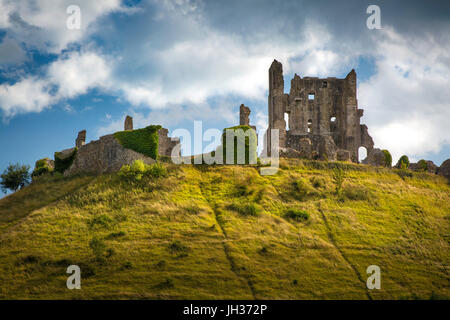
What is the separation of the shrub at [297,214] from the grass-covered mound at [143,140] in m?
18.3

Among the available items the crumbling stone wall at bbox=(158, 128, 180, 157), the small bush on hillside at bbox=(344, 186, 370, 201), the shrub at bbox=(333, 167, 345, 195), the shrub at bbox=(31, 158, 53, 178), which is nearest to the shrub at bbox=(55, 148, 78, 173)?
the shrub at bbox=(31, 158, 53, 178)

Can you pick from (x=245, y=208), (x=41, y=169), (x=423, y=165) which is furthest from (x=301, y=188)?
(x=41, y=169)

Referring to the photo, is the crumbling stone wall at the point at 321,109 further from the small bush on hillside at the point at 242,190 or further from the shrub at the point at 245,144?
the small bush on hillside at the point at 242,190

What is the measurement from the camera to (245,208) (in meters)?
38.5

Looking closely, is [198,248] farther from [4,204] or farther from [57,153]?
[57,153]

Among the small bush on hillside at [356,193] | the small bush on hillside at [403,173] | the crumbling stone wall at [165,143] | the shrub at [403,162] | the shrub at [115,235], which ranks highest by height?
the crumbling stone wall at [165,143]

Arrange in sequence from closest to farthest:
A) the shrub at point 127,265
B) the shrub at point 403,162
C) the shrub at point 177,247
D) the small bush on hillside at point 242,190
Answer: the shrub at point 127,265 → the shrub at point 177,247 → the small bush on hillside at point 242,190 → the shrub at point 403,162

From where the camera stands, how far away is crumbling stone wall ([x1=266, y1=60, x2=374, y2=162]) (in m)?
64.2

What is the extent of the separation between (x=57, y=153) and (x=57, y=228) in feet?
68.0

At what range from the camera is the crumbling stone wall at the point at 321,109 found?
64.2 m

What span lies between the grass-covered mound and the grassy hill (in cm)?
359

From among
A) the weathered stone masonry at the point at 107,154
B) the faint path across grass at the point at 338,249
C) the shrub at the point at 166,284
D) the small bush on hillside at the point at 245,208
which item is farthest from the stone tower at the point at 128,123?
the shrub at the point at 166,284
